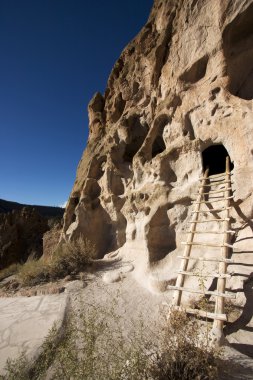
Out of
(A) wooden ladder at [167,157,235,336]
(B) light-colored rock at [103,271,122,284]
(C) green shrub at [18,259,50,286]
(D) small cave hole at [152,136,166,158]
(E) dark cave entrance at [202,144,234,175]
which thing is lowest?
(C) green shrub at [18,259,50,286]

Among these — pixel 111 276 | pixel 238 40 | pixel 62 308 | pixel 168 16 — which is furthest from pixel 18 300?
pixel 168 16

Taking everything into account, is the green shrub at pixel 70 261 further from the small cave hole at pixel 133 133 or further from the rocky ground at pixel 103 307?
the small cave hole at pixel 133 133

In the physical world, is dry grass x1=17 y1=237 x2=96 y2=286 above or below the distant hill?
below

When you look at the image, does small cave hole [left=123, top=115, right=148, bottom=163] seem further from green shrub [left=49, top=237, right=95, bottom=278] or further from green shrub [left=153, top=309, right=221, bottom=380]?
green shrub [left=153, top=309, right=221, bottom=380]

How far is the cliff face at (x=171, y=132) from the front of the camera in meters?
5.22

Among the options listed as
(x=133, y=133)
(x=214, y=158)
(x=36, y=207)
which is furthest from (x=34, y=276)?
(x=36, y=207)

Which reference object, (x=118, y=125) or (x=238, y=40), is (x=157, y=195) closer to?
(x=118, y=125)

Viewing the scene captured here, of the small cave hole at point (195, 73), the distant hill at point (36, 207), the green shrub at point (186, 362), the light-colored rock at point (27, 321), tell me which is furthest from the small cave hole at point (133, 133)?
the distant hill at point (36, 207)

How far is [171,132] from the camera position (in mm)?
6395

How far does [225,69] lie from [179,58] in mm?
1557

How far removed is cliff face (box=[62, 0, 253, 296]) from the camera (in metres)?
5.22

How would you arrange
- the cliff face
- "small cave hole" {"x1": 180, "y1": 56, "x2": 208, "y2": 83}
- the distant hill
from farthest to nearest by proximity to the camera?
the distant hill, "small cave hole" {"x1": 180, "y1": 56, "x2": 208, "y2": 83}, the cliff face

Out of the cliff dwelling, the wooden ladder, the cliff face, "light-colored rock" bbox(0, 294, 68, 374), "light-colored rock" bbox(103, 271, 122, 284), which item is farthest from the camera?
"light-colored rock" bbox(103, 271, 122, 284)

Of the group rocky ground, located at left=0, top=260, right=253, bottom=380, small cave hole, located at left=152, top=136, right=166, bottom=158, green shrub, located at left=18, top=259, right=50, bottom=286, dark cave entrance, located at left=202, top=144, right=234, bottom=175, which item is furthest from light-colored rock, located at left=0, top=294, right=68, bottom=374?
small cave hole, located at left=152, top=136, right=166, bottom=158
